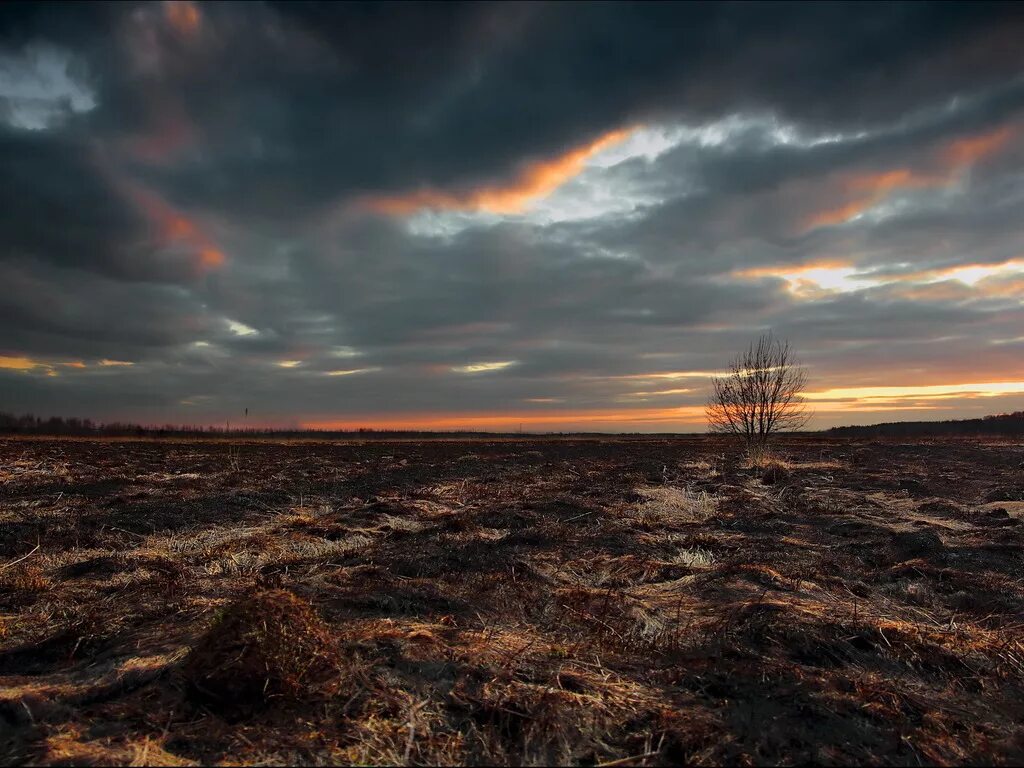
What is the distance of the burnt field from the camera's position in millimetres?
3742

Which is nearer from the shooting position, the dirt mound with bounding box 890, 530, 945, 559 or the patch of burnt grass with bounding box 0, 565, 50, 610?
the patch of burnt grass with bounding box 0, 565, 50, 610

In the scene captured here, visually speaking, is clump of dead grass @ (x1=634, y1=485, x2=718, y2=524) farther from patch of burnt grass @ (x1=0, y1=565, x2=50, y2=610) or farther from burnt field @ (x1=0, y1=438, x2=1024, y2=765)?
patch of burnt grass @ (x1=0, y1=565, x2=50, y2=610)

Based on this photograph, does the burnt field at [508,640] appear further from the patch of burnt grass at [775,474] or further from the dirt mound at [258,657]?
the patch of burnt grass at [775,474]

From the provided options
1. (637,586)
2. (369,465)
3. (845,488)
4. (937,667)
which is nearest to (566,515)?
(637,586)

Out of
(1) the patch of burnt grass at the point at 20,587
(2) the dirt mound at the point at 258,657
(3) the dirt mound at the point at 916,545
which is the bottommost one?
(3) the dirt mound at the point at 916,545

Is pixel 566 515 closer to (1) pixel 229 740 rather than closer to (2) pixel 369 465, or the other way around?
(1) pixel 229 740

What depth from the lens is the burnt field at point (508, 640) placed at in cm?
374

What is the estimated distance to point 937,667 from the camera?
506 centimetres

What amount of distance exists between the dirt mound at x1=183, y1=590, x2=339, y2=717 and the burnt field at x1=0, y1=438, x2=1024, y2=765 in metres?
0.01

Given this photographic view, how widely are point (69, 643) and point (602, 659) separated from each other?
15.4ft

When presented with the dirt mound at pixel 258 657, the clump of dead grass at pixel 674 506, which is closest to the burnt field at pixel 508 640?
the dirt mound at pixel 258 657

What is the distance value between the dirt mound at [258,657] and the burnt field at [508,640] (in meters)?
0.01

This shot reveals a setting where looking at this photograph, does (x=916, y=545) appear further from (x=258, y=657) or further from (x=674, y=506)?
(x=258, y=657)

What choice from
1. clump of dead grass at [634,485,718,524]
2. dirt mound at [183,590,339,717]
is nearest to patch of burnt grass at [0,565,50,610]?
dirt mound at [183,590,339,717]
